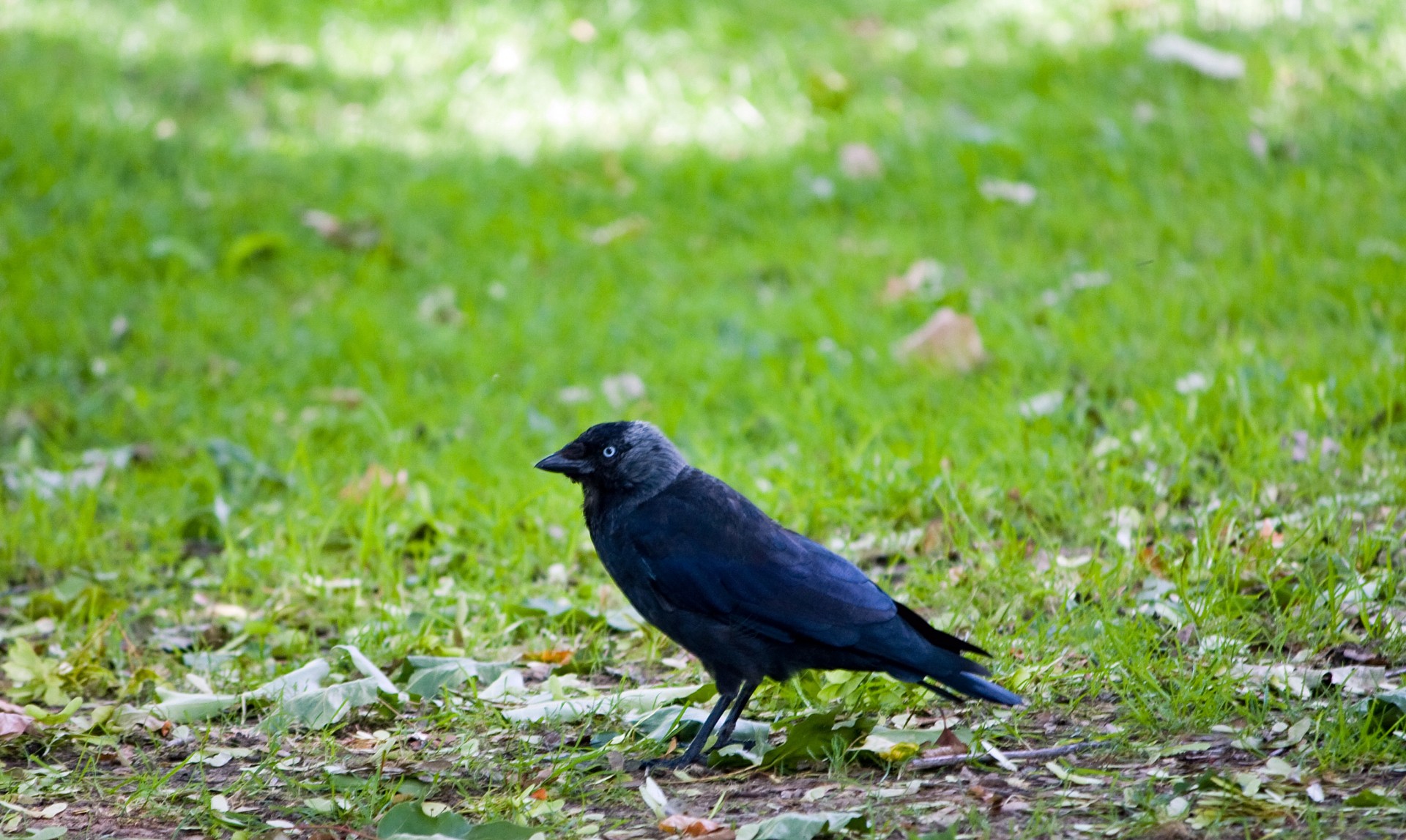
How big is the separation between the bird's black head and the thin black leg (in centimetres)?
57

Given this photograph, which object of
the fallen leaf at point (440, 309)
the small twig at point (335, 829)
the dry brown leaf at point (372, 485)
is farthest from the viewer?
the fallen leaf at point (440, 309)

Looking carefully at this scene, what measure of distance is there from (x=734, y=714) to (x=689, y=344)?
332cm

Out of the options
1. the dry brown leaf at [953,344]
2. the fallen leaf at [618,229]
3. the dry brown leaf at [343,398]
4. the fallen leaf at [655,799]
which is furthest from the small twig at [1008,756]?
the fallen leaf at [618,229]

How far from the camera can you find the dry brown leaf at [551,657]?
390cm

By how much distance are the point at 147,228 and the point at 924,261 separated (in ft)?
13.6

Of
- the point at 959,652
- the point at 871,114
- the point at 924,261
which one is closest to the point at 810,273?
the point at 924,261

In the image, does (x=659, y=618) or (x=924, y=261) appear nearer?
(x=659, y=618)

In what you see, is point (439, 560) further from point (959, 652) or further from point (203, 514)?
point (959, 652)

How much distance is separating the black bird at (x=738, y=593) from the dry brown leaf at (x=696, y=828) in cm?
38

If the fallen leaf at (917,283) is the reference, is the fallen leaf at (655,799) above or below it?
below

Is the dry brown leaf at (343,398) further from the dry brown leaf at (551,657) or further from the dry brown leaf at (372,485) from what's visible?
the dry brown leaf at (551,657)

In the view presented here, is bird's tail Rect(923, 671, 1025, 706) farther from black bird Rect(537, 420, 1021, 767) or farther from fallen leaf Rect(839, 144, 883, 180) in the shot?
fallen leaf Rect(839, 144, 883, 180)

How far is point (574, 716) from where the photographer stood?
11.3 ft

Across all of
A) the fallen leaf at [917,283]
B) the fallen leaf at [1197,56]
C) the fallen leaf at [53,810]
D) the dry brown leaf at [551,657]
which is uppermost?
the fallen leaf at [1197,56]
